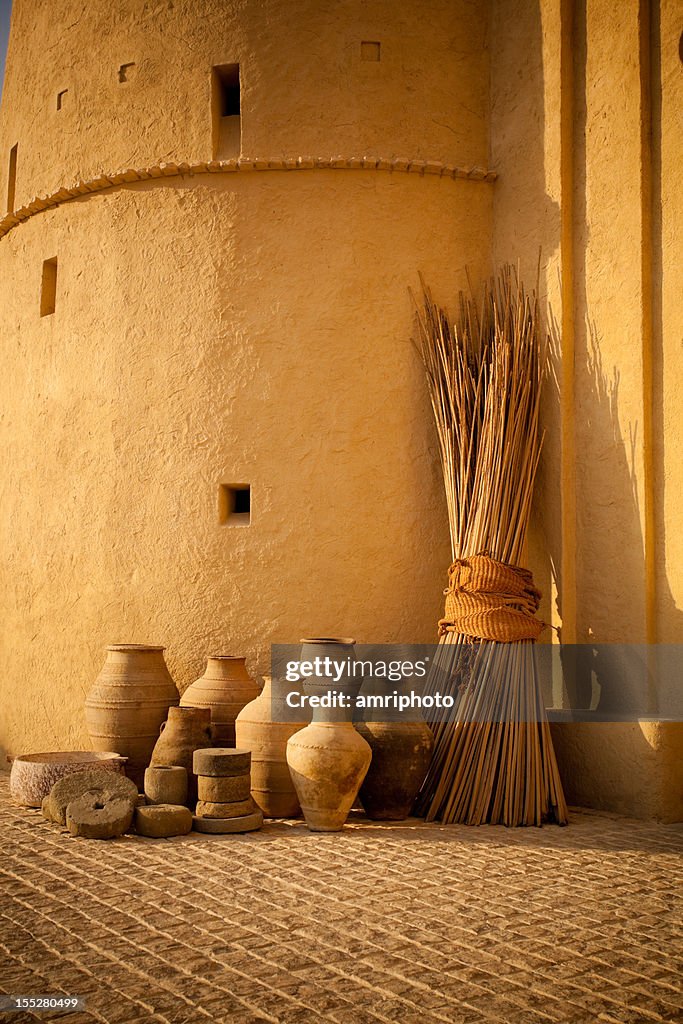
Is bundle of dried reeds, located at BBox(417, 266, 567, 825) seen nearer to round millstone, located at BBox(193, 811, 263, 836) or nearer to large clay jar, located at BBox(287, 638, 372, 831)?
large clay jar, located at BBox(287, 638, 372, 831)

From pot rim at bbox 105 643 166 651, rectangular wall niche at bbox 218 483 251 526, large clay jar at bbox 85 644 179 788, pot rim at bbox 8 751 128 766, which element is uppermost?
rectangular wall niche at bbox 218 483 251 526

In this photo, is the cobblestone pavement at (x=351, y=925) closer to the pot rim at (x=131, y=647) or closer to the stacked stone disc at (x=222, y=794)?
the stacked stone disc at (x=222, y=794)

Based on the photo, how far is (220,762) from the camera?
187 inches

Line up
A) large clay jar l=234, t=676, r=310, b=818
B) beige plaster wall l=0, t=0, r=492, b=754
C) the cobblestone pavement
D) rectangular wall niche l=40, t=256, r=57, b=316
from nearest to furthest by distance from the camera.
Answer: the cobblestone pavement → large clay jar l=234, t=676, r=310, b=818 → beige plaster wall l=0, t=0, r=492, b=754 → rectangular wall niche l=40, t=256, r=57, b=316

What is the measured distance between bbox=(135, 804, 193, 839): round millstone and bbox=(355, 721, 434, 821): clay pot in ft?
2.97

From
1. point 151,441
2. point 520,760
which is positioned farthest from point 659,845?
point 151,441

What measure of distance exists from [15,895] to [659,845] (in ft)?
8.75

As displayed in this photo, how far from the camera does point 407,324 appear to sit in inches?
237

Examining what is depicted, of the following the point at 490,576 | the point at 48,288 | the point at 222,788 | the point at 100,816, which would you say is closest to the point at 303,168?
the point at 48,288

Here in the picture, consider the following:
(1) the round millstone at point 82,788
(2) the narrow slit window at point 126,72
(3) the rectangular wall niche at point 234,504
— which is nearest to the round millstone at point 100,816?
(1) the round millstone at point 82,788

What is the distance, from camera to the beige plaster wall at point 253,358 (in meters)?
5.87

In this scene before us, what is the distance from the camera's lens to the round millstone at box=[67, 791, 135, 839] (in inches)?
180

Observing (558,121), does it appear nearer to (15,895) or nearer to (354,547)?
(354,547)

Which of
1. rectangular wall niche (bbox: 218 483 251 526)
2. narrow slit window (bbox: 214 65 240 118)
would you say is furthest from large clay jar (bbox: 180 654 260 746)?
narrow slit window (bbox: 214 65 240 118)
